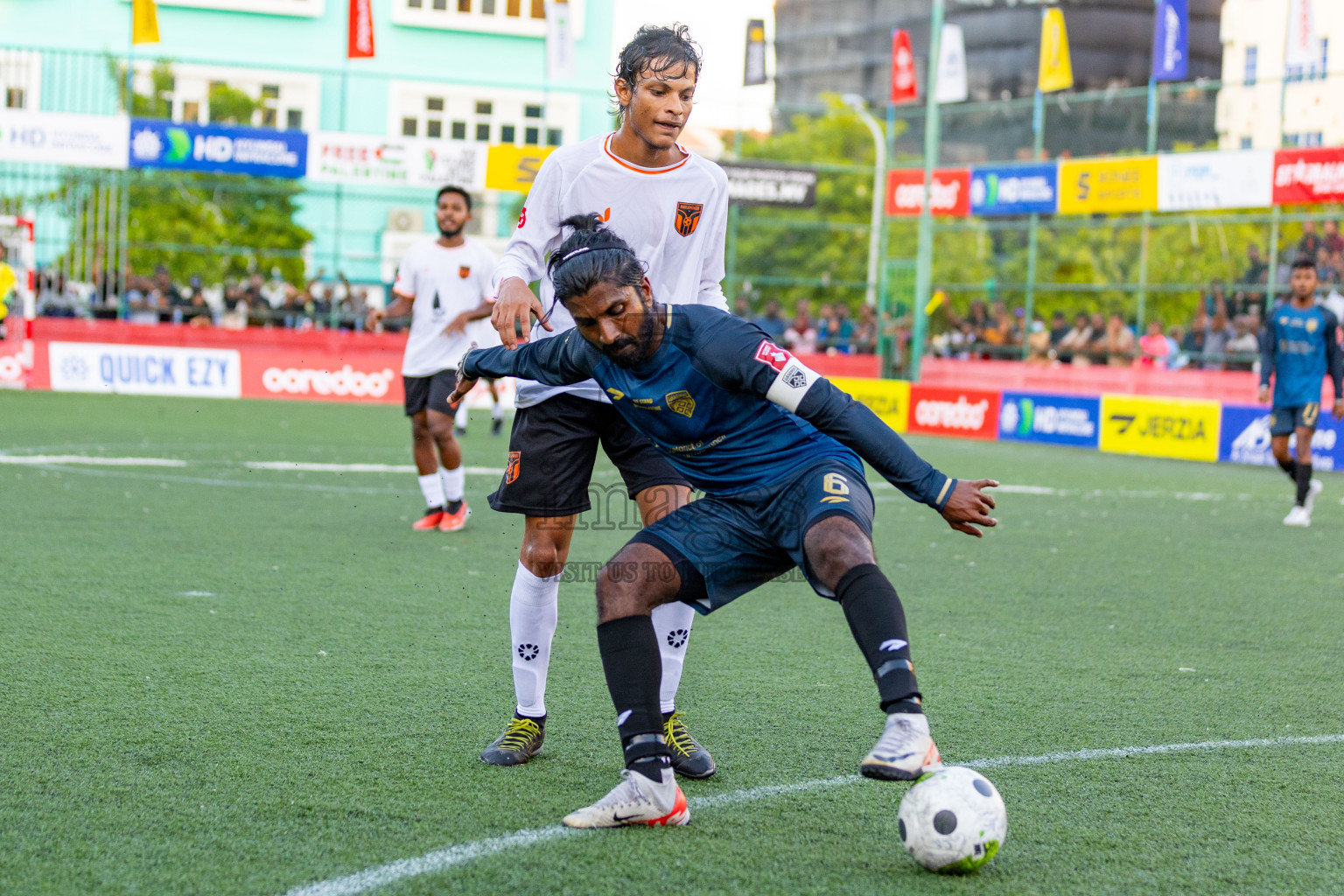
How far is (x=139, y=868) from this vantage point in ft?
9.96

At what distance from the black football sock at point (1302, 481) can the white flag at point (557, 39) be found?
1734cm

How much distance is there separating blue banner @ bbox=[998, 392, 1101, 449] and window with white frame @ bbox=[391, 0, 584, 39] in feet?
83.4

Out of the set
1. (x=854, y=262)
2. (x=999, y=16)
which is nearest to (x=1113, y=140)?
(x=854, y=262)

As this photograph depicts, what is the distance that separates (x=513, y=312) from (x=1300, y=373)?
900cm

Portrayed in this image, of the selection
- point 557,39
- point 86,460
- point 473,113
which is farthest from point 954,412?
point 473,113

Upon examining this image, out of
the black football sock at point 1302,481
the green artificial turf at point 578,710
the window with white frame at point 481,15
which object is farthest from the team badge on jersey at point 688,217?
the window with white frame at point 481,15

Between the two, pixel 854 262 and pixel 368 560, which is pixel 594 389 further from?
pixel 854 262

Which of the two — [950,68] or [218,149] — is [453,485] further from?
[950,68]

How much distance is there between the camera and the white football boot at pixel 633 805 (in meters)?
3.39

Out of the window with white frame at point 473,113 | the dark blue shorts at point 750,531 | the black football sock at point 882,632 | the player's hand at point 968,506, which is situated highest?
the window with white frame at point 473,113

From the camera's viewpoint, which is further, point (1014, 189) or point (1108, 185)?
point (1014, 189)

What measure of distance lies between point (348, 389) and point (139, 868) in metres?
20.1

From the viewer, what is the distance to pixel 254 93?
36750 mm

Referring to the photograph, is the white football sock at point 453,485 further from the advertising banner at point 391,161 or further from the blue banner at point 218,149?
the blue banner at point 218,149
